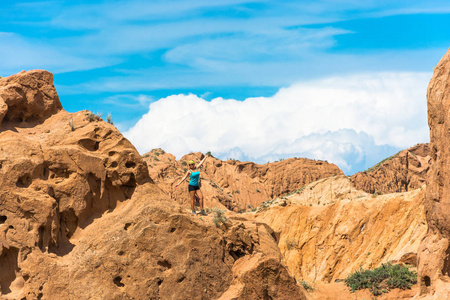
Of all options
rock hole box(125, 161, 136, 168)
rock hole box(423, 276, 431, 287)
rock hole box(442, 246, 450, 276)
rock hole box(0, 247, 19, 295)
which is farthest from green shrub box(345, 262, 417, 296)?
rock hole box(0, 247, 19, 295)

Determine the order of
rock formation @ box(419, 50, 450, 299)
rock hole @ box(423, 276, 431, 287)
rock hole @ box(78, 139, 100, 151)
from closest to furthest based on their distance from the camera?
rock formation @ box(419, 50, 450, 299) → rock hole @ box(423, 276, 431, 287) → rock hole @ box(78, 139, 100, 151)

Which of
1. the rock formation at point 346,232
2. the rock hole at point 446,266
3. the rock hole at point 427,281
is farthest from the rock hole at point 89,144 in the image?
the rock formation at point 346,232

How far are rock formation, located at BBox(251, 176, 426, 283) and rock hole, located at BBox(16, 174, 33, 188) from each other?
21.6 meters

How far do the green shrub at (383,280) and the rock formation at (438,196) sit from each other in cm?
501

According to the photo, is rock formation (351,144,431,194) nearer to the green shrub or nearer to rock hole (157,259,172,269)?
the green shrub

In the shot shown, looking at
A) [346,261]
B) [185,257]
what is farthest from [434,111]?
[346,261]

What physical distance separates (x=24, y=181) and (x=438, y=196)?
364 inches

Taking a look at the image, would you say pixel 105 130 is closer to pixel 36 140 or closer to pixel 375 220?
pixel 36 140

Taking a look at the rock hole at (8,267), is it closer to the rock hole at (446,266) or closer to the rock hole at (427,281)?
the rock hole at (427,281)

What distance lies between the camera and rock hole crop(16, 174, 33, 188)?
12.7 m

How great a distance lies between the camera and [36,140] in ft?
44.8

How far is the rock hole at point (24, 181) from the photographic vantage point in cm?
1266

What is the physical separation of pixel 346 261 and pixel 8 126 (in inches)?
1069

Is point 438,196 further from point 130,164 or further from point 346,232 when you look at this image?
point 346,232
